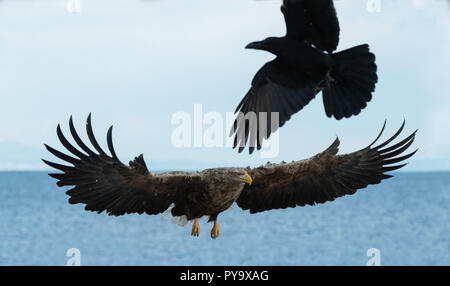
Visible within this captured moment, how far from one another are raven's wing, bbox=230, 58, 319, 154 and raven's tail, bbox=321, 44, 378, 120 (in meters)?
0.18

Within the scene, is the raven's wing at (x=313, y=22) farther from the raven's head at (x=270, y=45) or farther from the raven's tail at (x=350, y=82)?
the raven's tail at (x=350, y=82)

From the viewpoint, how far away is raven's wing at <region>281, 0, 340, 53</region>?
671 cm

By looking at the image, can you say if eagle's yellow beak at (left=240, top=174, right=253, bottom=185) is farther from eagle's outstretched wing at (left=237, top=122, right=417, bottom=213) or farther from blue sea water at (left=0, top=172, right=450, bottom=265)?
blue sea water at (left=0, top=172, right=450, bottom=265)

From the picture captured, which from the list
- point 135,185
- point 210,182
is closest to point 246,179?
point 210,182

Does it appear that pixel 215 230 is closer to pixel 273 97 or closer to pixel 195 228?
pixel 195 228

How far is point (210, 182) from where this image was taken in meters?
5.78

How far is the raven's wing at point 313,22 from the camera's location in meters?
6.71

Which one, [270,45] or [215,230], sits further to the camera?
→ [270,45]

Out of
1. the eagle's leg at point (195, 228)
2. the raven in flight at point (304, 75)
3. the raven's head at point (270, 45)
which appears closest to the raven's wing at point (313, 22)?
the raven in flight at point (304, 75)

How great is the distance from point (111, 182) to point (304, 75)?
2078 millimetres

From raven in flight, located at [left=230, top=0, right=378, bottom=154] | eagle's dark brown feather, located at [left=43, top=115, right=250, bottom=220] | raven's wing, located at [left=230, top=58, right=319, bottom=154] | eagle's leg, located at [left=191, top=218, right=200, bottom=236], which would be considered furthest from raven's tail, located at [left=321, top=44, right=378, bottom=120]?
eagle's leg, located at [left=191, top=218, right=200, bottom=236]

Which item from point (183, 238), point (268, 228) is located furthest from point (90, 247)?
point (268, 228)
